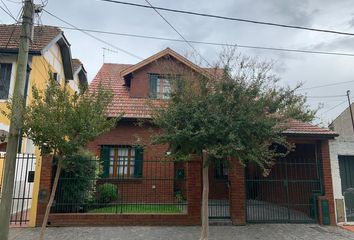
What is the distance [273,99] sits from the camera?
7762 mm

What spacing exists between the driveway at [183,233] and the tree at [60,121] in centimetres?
198

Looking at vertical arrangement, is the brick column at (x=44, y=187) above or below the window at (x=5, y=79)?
below

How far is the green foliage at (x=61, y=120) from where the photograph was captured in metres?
6.48

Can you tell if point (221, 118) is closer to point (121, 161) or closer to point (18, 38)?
point (121, 161)

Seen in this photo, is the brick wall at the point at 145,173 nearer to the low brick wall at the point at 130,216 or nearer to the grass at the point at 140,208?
the grass at the point at 140,208

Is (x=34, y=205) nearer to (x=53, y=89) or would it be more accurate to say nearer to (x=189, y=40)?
(x=53, y=89)

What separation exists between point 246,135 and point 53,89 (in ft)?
15.9

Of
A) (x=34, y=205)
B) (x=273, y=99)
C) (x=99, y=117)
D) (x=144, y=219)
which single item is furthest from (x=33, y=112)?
(x=273, y=99)

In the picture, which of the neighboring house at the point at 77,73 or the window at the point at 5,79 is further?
the neighboring house at the point at 77,73

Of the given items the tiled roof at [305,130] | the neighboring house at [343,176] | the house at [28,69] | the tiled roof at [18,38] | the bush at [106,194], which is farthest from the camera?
the tiled roof at [18,38]

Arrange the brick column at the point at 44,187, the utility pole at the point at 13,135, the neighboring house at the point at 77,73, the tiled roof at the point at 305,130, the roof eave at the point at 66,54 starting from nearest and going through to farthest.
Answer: the utility pole at the point at 13,135 < the brick column at the point at 44,187 < the tiled roof at the point at 305,130 < the roof eave at the point at 66,54 < the neighboring house at the point at 77,73

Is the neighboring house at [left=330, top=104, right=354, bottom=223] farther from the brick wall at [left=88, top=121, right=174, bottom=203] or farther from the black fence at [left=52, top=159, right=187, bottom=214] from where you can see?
the brick wall at [left=88, top=121, right=174, bottom=203]

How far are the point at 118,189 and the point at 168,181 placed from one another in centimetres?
218

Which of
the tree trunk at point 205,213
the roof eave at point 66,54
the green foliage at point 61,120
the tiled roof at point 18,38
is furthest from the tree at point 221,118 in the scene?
the roof eave at point 66,54
